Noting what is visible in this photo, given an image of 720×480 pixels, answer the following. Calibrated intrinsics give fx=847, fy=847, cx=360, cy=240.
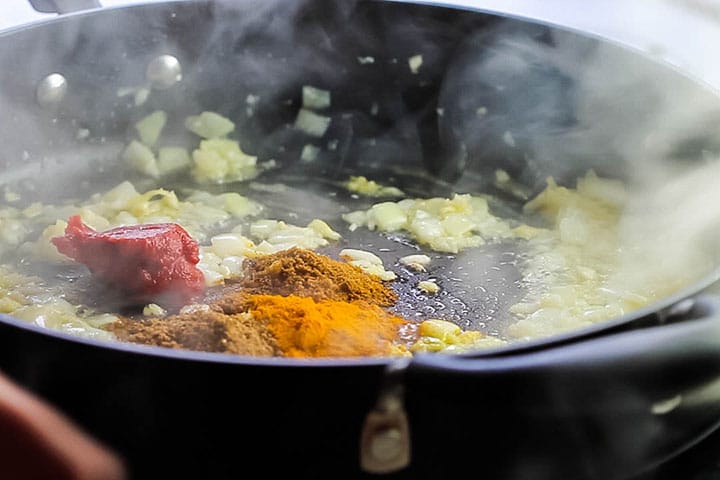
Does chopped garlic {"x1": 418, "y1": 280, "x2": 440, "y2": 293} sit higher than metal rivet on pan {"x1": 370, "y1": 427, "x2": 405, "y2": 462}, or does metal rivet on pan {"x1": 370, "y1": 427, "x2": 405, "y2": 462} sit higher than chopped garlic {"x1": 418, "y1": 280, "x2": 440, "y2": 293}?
metal rivet on pan {"x1": 370, "y1": 427, "x2": 405, "y2": 462}

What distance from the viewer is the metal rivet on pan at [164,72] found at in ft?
5.24

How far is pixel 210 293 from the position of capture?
121 cm

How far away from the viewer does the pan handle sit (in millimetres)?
635

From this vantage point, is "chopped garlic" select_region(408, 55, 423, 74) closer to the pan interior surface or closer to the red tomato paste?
the pan interior surface

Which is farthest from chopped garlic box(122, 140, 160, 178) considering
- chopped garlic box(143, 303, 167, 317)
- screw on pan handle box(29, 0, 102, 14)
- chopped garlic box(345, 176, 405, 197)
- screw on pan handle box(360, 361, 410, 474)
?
screw on pan handle box(360, 361, 410, 474)

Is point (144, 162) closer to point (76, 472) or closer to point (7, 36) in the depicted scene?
point (7, 36)

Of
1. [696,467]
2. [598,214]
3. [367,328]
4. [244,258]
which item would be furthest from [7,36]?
[696,467]

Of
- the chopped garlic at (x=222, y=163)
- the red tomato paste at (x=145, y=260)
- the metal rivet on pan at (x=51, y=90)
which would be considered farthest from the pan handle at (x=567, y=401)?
the metal rivet on pan at (x=51, y=90)

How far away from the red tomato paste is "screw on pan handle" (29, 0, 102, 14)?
0.53m

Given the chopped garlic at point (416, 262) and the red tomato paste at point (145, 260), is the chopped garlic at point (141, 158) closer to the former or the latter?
the red tomato paste at point (145, 260)

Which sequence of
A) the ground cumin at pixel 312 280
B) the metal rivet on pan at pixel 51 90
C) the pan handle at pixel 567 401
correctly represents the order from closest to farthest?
the pan handle at pixel 567 401 → the ground cumin at pixel 312 280 → the metal rivet on pan at pixel 51 90

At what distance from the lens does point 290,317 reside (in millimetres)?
1011

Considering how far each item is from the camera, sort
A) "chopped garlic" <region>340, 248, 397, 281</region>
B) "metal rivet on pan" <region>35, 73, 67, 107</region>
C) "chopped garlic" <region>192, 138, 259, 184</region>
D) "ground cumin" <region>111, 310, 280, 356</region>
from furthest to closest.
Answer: "chopped garlic" <region>192, 138, 259, 184</region>, "metal rivet on pan" <region>35, 73, 67, 107</region>, "chopped garlic" <region>340, 248, 397, 281</region>, "ground cumin" <region>111, 310, 280, 356</region>

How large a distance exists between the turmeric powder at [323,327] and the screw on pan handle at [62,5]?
0.76m
